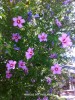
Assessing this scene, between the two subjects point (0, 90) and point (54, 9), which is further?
point (54, 9)

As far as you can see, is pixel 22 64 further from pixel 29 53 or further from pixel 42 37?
pixel 42 37

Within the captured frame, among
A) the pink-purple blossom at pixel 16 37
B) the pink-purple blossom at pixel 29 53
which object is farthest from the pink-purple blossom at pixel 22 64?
the pink-purple blossom at pixel 16 37

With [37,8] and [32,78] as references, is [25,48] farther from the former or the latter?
[37,8]

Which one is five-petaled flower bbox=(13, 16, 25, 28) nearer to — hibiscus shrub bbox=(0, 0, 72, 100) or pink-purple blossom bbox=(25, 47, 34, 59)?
hibiscus shrub bbox=(0, 0, 72, 100)

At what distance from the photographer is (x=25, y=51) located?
Answer: 3.54 meters

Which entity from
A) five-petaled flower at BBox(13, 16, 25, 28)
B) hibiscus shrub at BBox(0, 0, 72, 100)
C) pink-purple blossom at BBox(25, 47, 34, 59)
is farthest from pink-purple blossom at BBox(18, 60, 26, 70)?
five-petaled flower at BBox(13, 16, 25, 28)

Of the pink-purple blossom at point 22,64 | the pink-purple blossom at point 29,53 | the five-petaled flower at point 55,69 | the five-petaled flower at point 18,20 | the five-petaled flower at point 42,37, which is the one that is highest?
the five-petaled flower at point 18,20

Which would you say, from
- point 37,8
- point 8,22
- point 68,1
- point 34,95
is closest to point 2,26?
point 8,22

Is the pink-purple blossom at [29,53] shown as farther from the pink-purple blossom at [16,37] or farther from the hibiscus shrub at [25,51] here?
the pink-purple blossom at [16,37]

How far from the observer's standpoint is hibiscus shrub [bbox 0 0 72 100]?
138 inches

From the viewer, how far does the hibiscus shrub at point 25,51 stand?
352cm

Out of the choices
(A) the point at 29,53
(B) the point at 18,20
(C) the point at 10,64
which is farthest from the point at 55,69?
(B) the point at 18,20

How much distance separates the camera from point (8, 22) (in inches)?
144

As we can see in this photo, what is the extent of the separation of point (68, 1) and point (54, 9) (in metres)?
0.67
